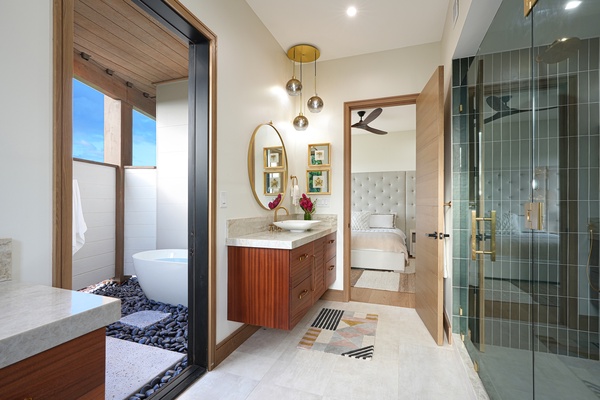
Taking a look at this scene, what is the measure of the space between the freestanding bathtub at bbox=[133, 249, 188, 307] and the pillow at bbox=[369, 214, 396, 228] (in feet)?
13.9

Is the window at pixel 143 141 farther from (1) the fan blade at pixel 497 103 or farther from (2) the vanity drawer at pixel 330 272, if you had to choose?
(1) the fan blade at pixel 497 103

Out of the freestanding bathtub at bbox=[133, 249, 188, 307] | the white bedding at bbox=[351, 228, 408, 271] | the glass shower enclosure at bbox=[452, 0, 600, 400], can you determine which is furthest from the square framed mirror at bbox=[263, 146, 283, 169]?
the white bedding at bbox=[351, 228, 408, 271]

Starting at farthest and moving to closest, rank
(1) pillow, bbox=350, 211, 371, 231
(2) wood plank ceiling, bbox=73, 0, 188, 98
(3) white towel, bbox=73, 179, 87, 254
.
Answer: (1) pillow, bbox=350, 211, 371, 231 → (2) wood plank ceiling, bbox=73, 0, 188, 98 → (3) white towel, bbox=73, 179, 87, 254

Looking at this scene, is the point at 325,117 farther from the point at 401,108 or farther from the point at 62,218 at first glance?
the point at 62,218

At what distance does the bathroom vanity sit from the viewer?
0.56 m

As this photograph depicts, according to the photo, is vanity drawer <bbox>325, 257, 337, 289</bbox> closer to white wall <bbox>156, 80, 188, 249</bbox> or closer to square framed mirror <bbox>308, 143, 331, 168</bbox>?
square framed mirror <bbox>308, 143, 331, 168</bbox>

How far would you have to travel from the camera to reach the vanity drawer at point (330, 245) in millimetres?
2949

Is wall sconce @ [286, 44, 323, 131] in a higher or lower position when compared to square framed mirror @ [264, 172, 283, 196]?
higher

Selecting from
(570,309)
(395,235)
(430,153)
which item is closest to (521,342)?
(570,309)

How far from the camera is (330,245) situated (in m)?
3.10

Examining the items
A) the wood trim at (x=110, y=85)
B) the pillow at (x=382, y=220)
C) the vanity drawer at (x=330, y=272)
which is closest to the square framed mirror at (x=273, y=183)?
the vanity drawer at (x=330, y=272)

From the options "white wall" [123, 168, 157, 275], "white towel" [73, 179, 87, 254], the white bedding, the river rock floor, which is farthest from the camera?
the white bedding

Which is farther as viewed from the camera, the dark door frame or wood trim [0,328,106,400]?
the dark door frame

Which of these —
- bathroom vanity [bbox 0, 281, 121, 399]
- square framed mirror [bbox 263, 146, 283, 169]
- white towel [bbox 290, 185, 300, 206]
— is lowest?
bathroom vanity [bbox 0, 281, 121, 399]
